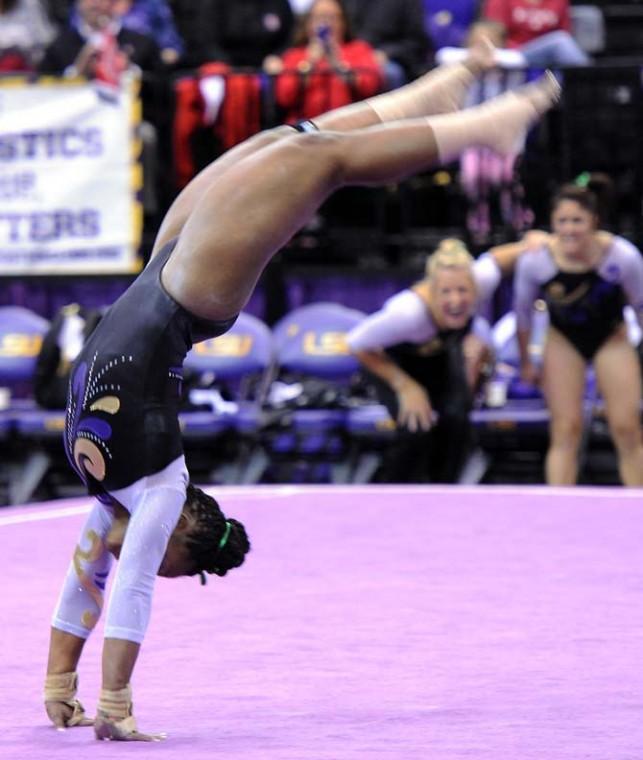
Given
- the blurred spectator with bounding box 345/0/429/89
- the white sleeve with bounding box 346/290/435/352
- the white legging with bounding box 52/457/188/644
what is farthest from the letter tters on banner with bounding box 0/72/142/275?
the white legging with bounding box 52/457/188/644

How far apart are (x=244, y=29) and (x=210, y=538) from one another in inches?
248

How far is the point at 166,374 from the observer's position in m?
3.77

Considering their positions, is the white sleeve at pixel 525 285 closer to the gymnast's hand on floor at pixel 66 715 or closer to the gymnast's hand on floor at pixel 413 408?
the gymnast's hand on floor at pixel 413 408

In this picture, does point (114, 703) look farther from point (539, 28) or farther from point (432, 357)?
point (539, 28)

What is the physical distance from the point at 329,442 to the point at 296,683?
170 inches

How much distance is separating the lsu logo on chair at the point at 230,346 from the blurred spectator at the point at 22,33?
1.97 metres

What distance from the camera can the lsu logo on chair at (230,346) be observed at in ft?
28.4

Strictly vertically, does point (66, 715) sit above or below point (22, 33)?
below

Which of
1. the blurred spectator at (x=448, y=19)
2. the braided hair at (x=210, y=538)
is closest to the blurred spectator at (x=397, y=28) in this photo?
the blurred spectator at (x=448, y=19)

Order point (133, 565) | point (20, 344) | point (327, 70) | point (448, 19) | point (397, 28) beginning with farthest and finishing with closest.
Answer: point (448, 19) < point (397, 28) < point (327, 70) < point (20, 344) < point (133, 565)

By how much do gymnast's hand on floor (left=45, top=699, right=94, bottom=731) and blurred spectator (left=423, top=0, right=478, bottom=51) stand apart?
20.8 ft

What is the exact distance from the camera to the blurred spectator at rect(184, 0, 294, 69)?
31.6 ft

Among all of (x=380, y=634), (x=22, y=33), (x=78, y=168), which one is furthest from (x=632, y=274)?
(x=22, y=33)

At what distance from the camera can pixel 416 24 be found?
9477mm
